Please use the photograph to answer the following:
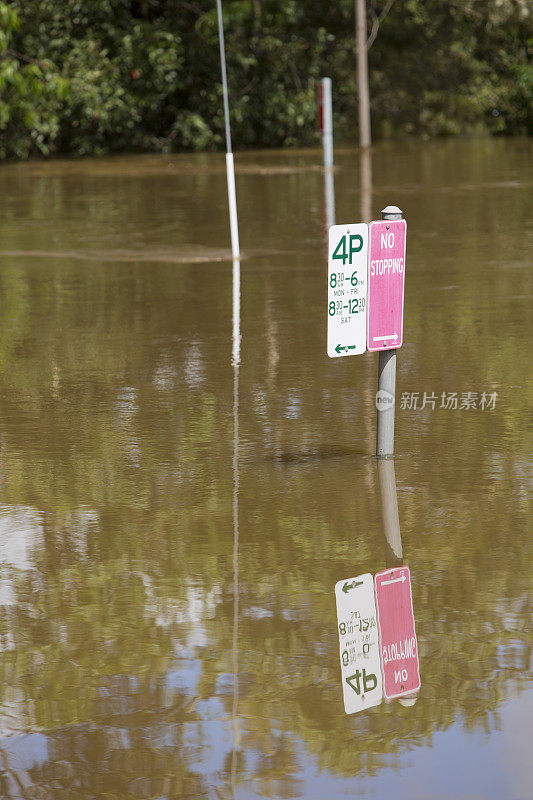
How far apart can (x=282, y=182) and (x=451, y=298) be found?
40.1 feet

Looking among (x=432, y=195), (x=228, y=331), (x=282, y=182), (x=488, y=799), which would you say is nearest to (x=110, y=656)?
(x=488, y=799)

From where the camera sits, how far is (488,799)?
13.4 feet

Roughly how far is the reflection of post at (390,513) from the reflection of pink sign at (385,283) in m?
0.66

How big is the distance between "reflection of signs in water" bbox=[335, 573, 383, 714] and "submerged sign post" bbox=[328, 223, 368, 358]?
1456mm

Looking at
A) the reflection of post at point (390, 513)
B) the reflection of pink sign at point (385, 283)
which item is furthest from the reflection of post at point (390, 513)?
the reflection of pink sign at point (385, 283)

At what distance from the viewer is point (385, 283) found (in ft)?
23.4

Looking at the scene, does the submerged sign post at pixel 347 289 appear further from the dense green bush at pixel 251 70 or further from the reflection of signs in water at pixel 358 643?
the dense green bush at pixel 251 70

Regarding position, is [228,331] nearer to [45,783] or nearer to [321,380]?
[321,380]

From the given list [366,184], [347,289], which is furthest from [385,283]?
[366,184]

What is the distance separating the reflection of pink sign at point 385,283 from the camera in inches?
277

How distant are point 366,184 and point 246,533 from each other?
1692cm

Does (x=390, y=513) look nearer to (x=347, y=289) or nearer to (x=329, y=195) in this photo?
(x=347, y=289)

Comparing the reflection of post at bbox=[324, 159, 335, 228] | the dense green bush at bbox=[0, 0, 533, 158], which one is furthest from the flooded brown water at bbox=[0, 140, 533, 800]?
the dense green bush at bbox=[0, 0, 533, 158]

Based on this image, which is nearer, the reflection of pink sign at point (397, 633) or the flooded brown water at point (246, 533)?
the flooded brown water at point (246, 533)
